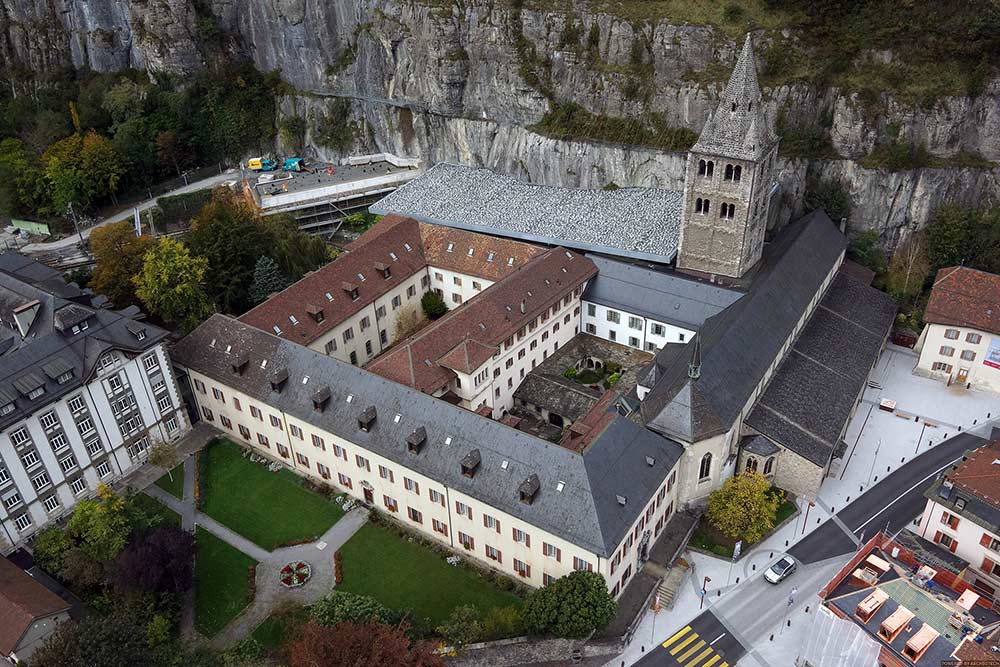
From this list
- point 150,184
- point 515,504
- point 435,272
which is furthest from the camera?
point 150,184

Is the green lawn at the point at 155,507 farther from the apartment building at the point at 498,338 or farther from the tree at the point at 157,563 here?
the apartment building at the point at 498,338

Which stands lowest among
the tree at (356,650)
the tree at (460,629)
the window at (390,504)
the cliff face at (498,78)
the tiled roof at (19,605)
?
the window at (390,504)

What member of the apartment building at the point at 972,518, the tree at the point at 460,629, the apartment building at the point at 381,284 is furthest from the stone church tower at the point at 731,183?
the tree at the point at 460,629

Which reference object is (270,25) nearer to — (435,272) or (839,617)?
(435,272)

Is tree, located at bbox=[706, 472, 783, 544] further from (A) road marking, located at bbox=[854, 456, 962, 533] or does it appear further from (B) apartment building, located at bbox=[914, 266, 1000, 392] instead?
(B) apartment building, located at bbox=[914, 266, 1000, 392]

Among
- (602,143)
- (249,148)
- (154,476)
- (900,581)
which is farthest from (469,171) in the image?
(900,581)

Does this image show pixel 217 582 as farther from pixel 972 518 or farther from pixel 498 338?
pixel 972 518
